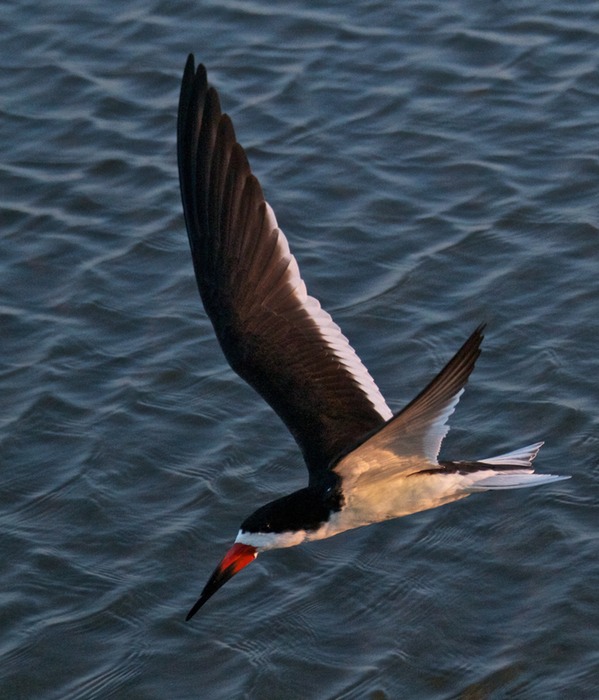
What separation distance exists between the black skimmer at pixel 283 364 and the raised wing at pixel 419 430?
32 millimetres

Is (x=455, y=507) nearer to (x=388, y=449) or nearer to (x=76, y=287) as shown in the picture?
(x=388, y=449)

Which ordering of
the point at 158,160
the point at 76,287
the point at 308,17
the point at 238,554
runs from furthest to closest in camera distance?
the point at 308,17, the point at 158,160, the point at 76,287, the point at 238,554

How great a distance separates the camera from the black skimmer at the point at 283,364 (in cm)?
540

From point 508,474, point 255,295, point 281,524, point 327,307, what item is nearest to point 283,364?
point 255,295

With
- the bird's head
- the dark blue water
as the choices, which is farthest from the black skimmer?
the dark blue water

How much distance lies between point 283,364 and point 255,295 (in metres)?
0.30

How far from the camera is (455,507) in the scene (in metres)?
6.33

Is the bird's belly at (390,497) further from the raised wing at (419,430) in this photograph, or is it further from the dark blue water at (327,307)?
the dark blue water at (327,307)

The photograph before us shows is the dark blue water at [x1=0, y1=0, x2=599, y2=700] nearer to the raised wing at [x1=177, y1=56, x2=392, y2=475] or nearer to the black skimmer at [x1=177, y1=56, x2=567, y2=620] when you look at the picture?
the black skimmer at [x1=177, y1=56, x2=567, y2=620]

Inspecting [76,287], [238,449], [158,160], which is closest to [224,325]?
[238,449]

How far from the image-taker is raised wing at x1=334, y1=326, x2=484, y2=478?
177 inches

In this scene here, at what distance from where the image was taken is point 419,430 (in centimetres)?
501

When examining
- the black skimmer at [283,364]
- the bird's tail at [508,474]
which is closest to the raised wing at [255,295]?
the black skimmer at [283,364]

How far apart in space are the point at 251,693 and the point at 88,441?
1619 millimetres
